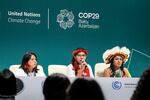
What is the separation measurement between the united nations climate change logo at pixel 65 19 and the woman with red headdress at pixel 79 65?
0.44 m

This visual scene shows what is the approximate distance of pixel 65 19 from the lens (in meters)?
6.53

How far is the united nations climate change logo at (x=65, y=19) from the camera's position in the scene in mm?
6527

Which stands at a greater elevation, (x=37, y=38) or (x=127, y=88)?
(x=37, y=38)

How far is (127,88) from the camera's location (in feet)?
17.4

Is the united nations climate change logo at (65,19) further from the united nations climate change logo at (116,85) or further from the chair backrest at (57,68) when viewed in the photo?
the united nations climate change logo at (116,85)

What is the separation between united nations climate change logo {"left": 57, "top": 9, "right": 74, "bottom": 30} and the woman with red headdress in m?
0.44

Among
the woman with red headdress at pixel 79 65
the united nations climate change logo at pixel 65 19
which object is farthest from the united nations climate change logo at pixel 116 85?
the united nations climate change logo at pixel 65 19

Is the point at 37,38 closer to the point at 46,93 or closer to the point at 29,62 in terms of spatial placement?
the point at 29,62

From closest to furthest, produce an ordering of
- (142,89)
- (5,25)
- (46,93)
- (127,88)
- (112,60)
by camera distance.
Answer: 1. (142,89)
2. (46,93)
3. (127,88)
4. (5,25)
5. (112,60)

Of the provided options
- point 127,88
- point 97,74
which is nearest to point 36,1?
point 97,74

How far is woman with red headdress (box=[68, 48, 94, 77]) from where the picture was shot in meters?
6.45

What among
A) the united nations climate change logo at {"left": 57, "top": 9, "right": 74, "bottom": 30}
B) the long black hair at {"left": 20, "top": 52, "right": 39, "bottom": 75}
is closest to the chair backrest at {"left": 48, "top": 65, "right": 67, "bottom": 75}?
the long black hair at {"left": 20, "top": 52, "right": 39, "bottom": 75}

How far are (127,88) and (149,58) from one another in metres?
1.86

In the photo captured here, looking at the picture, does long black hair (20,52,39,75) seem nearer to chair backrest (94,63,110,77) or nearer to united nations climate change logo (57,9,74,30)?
united nations climate change logo (57,9,74,30)
